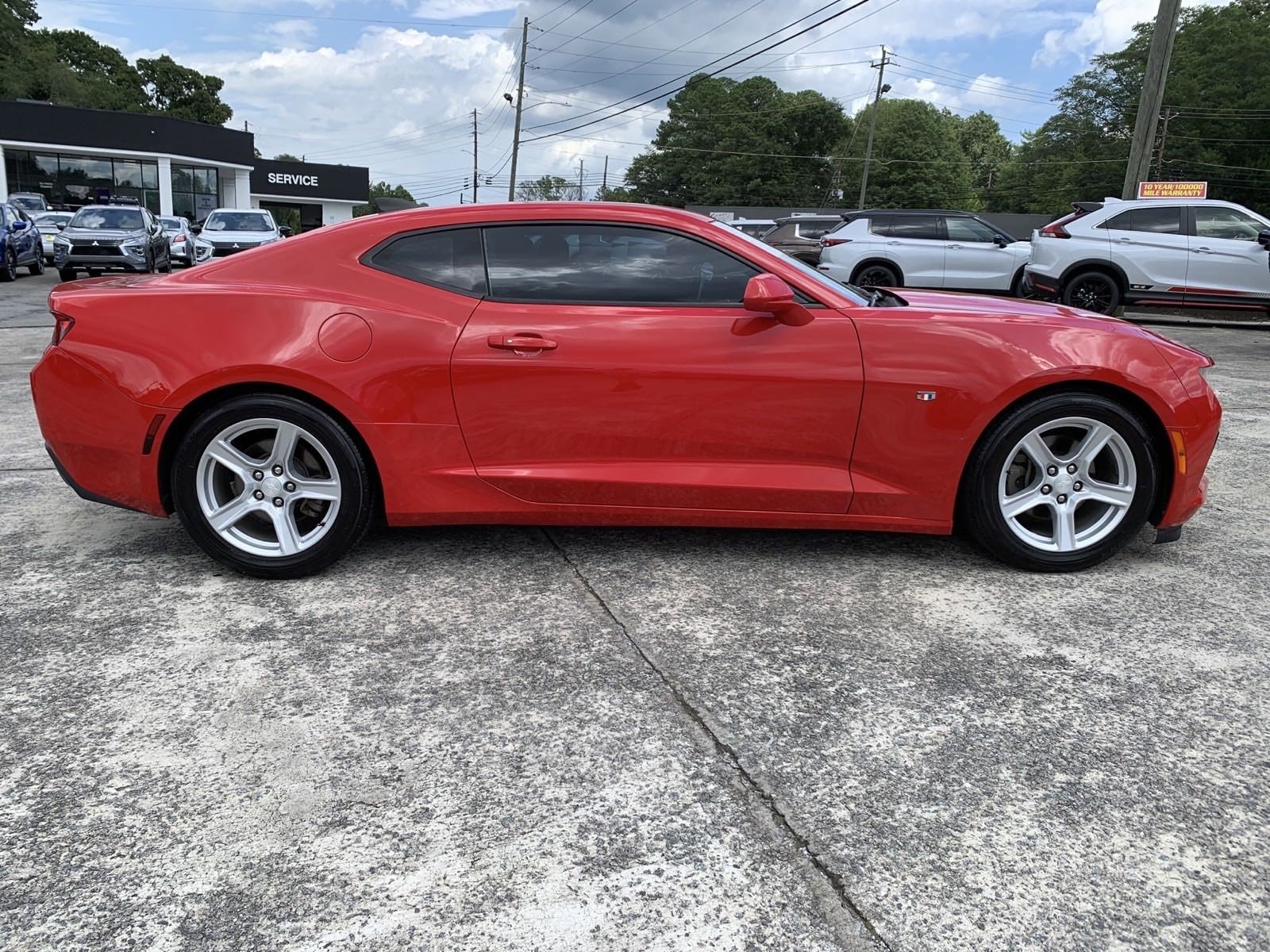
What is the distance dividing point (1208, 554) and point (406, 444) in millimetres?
3382

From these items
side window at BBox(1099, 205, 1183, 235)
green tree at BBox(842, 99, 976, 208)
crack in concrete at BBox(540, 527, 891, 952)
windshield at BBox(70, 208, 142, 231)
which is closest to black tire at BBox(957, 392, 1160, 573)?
crack in concrete at BBox(540, 527, 891, 952)

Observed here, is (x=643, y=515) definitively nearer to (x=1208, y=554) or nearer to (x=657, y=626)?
(x=657, y=626)

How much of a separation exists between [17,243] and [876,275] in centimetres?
1660

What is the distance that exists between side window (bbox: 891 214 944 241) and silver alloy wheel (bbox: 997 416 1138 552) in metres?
12.3

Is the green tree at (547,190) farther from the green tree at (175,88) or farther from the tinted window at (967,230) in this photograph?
the tinted window at (967,230)

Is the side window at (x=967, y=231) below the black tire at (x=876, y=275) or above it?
above

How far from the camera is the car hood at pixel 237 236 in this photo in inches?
846

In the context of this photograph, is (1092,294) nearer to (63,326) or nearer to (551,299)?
(551,299)

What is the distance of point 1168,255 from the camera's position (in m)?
13.1

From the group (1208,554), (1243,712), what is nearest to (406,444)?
(1243,712)

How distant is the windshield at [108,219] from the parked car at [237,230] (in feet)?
6.65

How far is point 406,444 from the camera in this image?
3.54 metres

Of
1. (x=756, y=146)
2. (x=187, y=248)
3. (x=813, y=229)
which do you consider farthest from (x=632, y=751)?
(x=756, y=146)

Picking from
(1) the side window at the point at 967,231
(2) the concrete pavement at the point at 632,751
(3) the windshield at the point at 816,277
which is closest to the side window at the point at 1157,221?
(1) the side window at the point at 967,231
